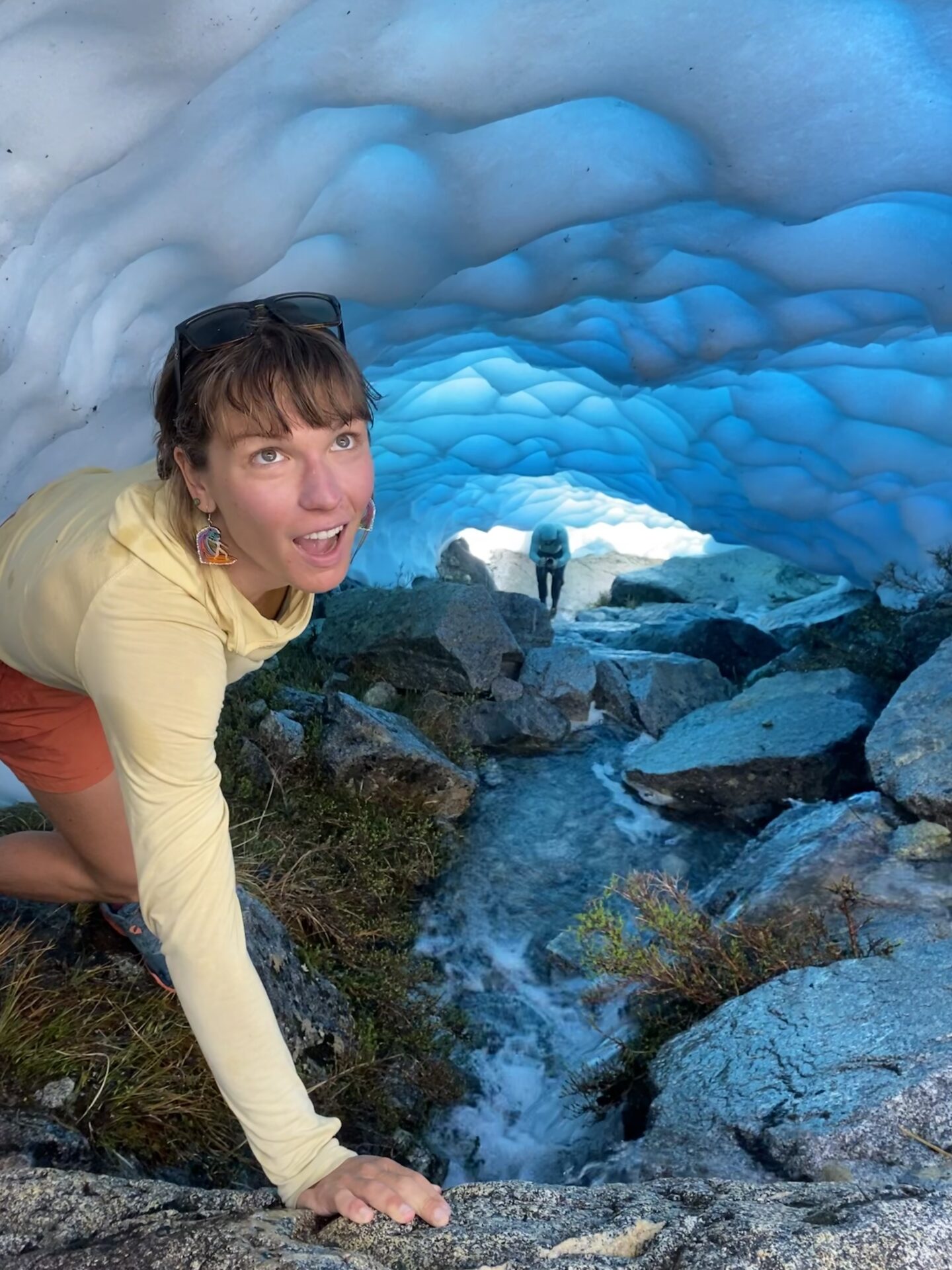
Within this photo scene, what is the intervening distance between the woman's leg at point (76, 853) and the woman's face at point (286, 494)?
98 centimetres

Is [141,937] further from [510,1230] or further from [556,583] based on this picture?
[556,583]

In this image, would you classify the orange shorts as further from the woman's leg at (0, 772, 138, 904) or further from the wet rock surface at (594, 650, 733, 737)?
the wet rock surface at (594, 650, 733, 737)

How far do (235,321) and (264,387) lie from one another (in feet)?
0.56

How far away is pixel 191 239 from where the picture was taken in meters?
3.71

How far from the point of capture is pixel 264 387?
1770mm

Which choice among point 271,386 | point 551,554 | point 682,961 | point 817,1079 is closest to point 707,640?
point 551,554

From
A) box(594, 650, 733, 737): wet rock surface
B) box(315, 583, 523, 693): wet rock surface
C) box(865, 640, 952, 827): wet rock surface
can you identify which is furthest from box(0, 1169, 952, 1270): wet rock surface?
box(594, 650, 733, 737): wet rock surface

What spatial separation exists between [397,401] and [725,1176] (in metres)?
7.33

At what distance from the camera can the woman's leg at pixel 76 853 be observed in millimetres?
2529

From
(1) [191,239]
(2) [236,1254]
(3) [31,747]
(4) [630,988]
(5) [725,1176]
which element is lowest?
(4) [630,988]

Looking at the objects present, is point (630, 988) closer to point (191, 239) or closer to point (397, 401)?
point (191, 239)

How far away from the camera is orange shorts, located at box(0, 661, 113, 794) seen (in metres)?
2.38

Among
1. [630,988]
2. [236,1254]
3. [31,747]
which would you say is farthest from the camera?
[630,988]

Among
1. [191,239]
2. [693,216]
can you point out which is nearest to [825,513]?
[693,216]
